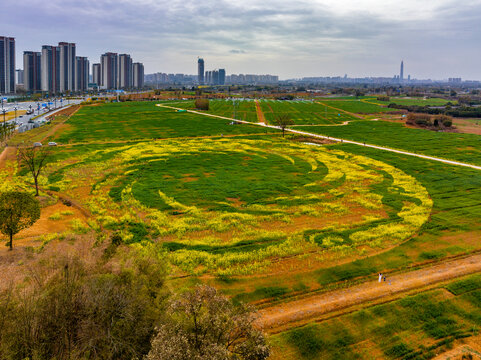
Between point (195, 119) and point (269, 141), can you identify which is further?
point (195, 119)

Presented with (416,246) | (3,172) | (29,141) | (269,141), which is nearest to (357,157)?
(269,141)

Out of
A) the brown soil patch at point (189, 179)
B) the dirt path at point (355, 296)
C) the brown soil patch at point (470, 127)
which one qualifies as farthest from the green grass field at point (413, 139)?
the brown soil patch at point (189, 179)

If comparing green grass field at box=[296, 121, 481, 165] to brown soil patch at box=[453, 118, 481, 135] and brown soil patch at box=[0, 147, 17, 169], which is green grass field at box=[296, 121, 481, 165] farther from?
brown soil patch at box=[0, 147, 17, 169]

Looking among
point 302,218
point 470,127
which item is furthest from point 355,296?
point 470,127

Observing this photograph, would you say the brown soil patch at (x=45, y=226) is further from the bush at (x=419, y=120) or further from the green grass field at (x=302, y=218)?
the bush at (x=419, y=120)

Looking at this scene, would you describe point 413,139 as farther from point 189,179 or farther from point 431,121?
point 189,179

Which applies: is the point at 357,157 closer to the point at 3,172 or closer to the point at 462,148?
the point at 462,148

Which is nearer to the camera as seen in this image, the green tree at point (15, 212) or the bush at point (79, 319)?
the bush at point (79, 319)

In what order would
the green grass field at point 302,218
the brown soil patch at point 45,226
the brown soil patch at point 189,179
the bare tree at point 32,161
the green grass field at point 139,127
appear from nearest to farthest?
1. the green grass field at point 302,218
2. the brown soil patch at point 45,226
3. the bare tree at point 32,161
4. the brown soil patch at point 189,179
5. the green grass field at point 139,127
